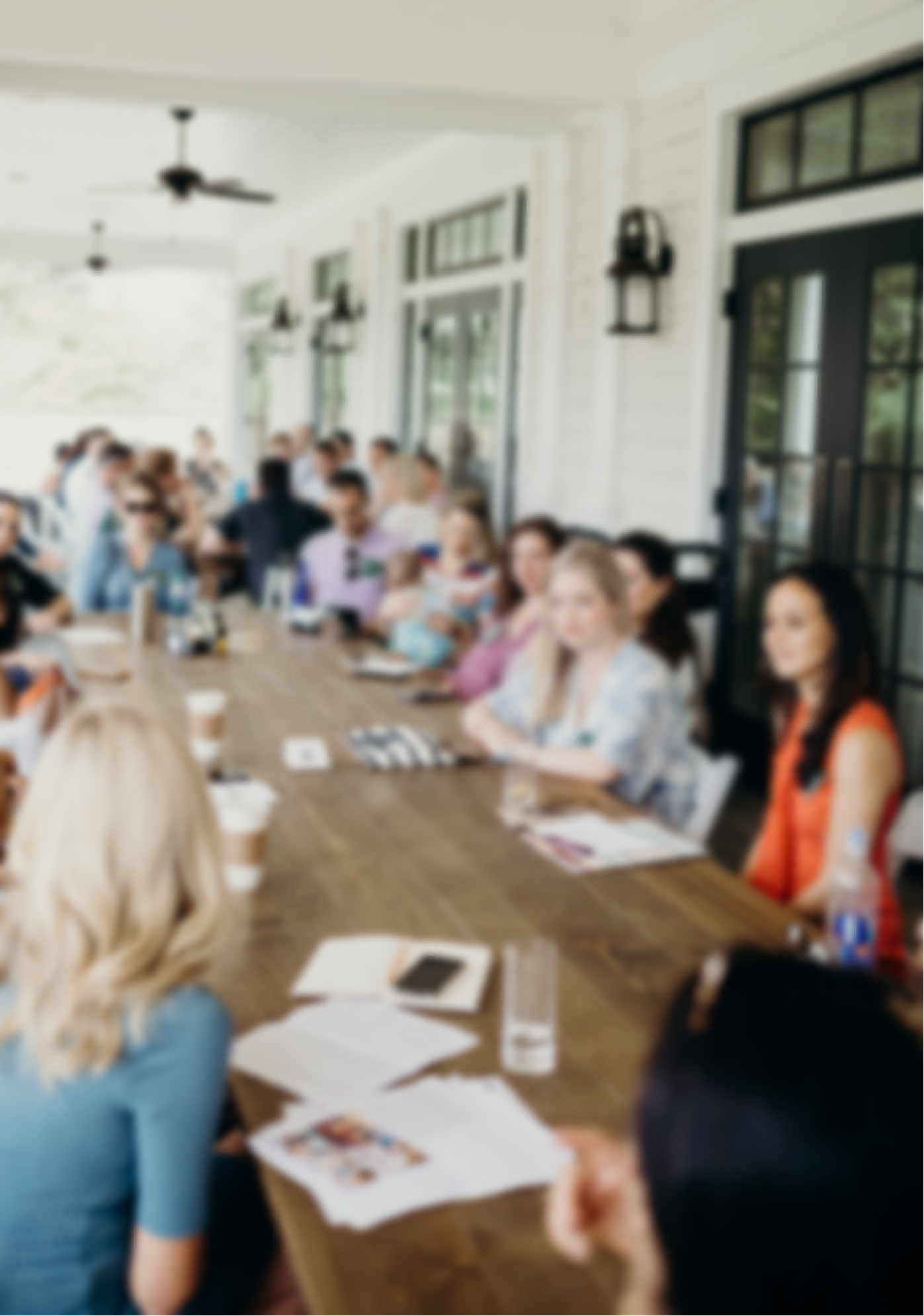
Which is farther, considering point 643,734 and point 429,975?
point 643,734

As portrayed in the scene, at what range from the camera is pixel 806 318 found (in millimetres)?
5449

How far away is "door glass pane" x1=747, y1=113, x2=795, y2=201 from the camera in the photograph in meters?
5.52

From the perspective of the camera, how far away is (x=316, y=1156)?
63.9 inches

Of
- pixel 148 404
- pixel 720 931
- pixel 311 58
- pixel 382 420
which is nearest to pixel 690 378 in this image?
pixel 311 58

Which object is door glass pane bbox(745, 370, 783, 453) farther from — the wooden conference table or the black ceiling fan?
the black ceiling fan

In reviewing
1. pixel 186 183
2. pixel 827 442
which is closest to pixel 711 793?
pixel 827 442

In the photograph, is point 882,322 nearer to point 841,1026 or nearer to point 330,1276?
point 330,1276

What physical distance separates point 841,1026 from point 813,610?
2409 mm

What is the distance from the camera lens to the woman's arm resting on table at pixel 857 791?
2.76 metres

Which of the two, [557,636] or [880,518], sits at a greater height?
[880,518]

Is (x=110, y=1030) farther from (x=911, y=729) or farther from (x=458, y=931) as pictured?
(x=911, y=729)

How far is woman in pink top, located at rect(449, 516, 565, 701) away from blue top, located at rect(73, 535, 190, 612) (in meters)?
1.46

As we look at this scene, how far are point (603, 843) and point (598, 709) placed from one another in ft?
2.40

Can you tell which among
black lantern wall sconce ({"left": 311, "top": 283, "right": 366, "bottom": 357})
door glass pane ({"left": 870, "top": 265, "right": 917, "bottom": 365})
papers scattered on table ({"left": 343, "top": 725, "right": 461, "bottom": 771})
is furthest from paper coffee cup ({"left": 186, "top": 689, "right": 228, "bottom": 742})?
black lantern wall sconce ({"left": 311, "top": 283, "right": 366, "bottom": 357})
